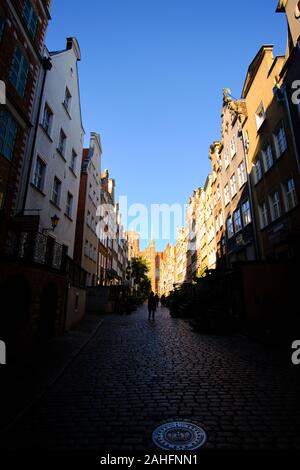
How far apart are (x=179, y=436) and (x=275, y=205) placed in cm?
1602

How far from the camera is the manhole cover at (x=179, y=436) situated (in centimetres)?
339

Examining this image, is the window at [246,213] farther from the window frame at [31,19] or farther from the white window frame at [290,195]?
the window frame at [31,19]

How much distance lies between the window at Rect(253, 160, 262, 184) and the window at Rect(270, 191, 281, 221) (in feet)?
7.50

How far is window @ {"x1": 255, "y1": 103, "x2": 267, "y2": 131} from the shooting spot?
1843cm

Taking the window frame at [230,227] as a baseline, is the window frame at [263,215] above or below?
below

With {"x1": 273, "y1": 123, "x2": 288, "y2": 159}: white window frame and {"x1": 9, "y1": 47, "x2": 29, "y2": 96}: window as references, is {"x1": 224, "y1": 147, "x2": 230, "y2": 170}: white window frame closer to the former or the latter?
{"x1": 273, "y1": 123, "x2": 288, "y2": 159}: white window frame

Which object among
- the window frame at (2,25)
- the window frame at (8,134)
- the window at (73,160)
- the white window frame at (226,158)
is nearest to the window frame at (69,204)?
the window at (73,160)

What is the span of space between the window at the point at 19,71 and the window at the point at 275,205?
15.0 meters

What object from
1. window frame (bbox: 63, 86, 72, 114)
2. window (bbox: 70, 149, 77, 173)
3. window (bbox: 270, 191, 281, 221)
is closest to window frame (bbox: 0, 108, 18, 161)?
window frame (bbox: 63, 86, 72, 114)

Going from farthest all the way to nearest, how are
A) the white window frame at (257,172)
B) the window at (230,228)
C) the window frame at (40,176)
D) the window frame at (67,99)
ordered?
the window at (230,228) < the window frame at (67,99) < the white window frame at (257,172) < the window frame at (40,176)

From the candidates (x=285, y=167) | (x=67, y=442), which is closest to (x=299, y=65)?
(x=285, y=167)

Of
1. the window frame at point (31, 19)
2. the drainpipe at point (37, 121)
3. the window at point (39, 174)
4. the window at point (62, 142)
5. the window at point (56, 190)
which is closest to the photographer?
the window frame at point (31, 19)

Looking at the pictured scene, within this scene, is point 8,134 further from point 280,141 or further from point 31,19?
point 280,141

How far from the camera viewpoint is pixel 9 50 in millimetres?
11461
